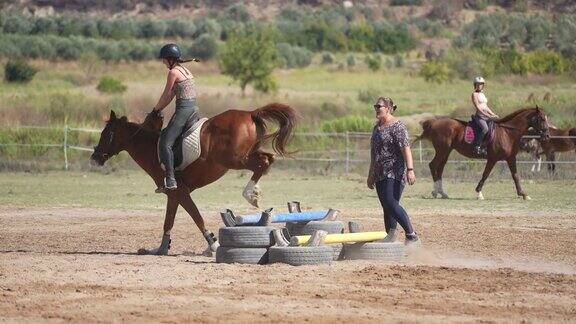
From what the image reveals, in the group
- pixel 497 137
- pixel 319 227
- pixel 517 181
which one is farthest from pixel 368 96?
pixel 319 227

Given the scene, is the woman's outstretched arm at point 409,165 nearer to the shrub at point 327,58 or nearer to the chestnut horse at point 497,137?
the chestnut horse at point 497,137

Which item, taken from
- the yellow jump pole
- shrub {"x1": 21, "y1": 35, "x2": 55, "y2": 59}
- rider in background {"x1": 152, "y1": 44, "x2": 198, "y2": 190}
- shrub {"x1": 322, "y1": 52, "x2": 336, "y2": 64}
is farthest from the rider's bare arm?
shrub {"x1": 322, "y1": 52, "x2": 336, "y2": 64}

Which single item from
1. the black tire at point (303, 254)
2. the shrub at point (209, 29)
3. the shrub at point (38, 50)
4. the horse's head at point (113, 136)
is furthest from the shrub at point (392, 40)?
the black tire at point (303, 254)

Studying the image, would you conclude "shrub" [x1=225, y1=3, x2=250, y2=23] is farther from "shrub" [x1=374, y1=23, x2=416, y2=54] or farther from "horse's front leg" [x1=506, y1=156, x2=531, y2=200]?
"horse's front leg" [x1=506, y1=156, x2=531, y2=200]

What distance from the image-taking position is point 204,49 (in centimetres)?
7756

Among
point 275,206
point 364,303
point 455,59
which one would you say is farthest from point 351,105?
point 364,303

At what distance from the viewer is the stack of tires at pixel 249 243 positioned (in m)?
13.6

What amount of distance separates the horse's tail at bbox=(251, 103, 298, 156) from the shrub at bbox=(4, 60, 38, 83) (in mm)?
48216

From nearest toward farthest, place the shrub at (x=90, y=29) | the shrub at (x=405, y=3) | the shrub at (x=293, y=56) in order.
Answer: the shrub at (x=293, y=56)
the shrub at (x=90, y=29)
the shrub at (x=405, y=3)

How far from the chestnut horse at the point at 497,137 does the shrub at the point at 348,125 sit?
1279 centimetres

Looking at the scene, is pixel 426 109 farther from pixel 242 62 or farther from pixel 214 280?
pixel 214 280

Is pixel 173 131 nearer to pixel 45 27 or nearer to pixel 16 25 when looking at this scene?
pixel 16 25

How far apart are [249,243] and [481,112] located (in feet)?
45.8

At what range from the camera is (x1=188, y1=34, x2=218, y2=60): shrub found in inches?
3051
